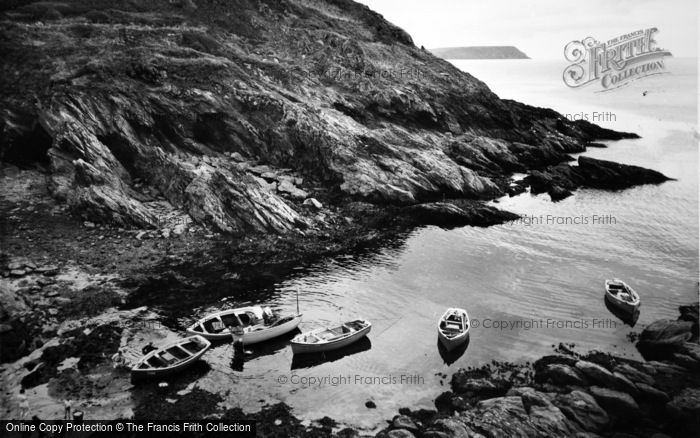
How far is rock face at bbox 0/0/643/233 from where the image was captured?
42.2m

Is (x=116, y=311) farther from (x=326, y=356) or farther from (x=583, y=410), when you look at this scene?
(x=583, y=410)

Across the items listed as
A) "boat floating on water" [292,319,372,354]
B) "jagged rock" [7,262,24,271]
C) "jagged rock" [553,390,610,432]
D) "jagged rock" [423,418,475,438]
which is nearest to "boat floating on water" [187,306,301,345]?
"boat floating on water" [292,319,372,354]

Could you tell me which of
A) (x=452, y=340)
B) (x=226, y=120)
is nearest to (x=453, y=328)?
(x=452, y=340)

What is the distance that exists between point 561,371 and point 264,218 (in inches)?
1112

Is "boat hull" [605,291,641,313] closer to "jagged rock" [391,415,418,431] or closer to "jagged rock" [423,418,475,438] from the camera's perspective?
"jagged rock" [423,418,475,438]

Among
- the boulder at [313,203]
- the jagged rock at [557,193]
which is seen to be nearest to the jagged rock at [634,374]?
the boulder at [313,203]

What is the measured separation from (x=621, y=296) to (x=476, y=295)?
10.6 meters

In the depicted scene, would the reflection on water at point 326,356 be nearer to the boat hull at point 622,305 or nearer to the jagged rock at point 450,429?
the jagged rock at point 450,429

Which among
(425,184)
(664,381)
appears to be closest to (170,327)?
(664,381)

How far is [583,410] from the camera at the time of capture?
20.0 meters

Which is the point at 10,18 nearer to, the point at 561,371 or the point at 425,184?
the point at 425,184

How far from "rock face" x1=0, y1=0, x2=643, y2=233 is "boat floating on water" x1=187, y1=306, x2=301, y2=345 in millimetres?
13120

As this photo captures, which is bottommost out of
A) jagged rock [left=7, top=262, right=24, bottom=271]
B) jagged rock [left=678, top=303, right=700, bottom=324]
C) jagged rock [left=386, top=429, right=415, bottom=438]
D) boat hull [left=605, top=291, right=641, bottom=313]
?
jagged rock [left=386, top=429, right=415, bottom=438]

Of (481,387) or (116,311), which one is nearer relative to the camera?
(481,387)
